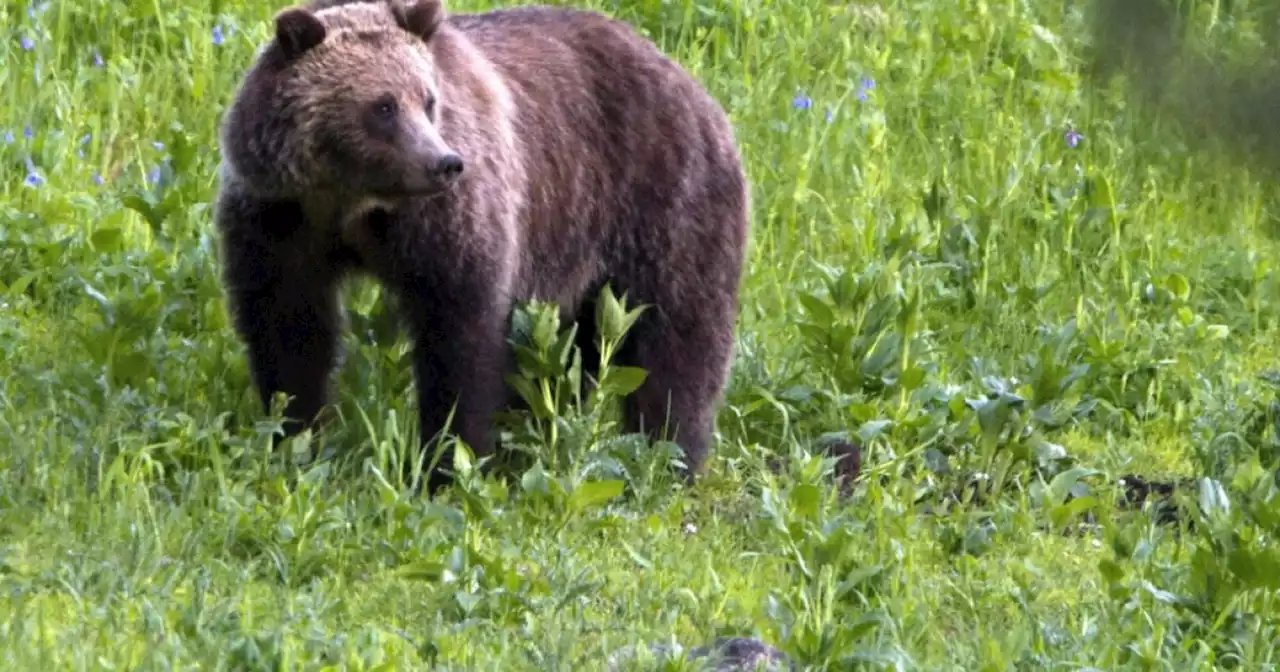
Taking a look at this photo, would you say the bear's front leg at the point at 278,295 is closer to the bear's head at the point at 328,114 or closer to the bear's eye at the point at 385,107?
the bear's head at the point at 328,114

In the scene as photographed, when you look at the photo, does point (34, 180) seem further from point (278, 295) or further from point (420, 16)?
point (420, 16)

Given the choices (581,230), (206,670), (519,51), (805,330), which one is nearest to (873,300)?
(805,330)

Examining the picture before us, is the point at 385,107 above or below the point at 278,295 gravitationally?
above

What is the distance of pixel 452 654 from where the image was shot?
414 cm

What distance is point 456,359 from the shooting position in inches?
215

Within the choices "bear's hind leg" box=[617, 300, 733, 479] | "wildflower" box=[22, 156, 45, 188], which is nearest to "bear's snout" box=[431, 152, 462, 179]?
"bear's hind leg" box=[617, 300, 733, 479]

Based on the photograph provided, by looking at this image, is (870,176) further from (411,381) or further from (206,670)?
(206,670)

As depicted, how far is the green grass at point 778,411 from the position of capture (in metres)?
4.36

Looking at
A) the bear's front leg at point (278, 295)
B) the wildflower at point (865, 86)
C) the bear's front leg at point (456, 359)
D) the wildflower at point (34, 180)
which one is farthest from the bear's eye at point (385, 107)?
the wildflower at point (865, 86)

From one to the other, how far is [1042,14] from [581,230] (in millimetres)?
4519

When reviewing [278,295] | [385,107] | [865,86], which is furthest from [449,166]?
[865,86]

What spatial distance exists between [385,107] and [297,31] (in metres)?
0.31

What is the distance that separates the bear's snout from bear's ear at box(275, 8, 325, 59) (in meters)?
0.53

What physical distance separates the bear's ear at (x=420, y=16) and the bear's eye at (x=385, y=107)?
0.27 metres
